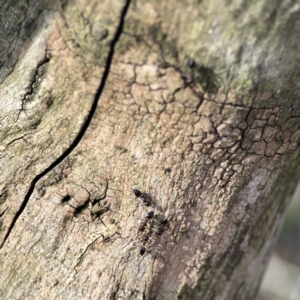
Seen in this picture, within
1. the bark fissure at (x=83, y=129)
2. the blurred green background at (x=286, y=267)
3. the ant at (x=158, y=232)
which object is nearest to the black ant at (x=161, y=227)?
the ant at (x=158, y=232)

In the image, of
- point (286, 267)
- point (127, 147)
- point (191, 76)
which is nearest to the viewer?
point (191, 76)

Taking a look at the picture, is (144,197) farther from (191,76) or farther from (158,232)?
(191,76)

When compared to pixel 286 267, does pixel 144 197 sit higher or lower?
lower

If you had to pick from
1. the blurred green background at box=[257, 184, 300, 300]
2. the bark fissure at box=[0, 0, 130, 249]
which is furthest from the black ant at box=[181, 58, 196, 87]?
the blurred green background at box=[257, 184, 300, 300]

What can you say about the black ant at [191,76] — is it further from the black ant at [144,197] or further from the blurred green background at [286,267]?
the blurred green background at [286,267]

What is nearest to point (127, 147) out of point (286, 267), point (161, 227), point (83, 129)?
point (83, 129)

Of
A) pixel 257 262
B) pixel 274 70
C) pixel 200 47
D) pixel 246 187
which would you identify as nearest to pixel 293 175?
pixel 246 187

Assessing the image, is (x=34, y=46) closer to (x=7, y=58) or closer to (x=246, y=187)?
(x=7, y=58)
